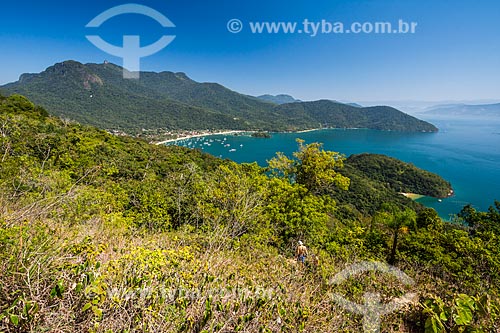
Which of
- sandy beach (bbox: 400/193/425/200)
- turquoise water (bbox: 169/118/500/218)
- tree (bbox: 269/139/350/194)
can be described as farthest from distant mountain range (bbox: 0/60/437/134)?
tree (bbox: 269/139/350/194)

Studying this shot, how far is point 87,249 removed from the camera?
2.43m

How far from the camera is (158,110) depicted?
5492 inches

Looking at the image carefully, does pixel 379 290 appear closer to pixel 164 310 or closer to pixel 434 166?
pixel 164 310

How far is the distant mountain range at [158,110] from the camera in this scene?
11788 centimetres

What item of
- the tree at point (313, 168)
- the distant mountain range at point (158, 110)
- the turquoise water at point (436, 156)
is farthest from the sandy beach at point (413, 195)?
the distant mountain range at point (158, 110)

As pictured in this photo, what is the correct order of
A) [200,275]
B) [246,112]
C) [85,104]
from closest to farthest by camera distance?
[200,275] → [85,104] → [246,112]

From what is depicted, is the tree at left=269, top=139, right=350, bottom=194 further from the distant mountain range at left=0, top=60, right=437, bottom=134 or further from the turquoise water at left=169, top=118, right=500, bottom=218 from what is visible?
the distant mountain range at left=0, top=60, right=437, bottom=134

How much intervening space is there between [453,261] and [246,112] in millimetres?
163761

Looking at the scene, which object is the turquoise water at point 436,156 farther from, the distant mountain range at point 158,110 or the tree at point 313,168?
the tree at point 313,168

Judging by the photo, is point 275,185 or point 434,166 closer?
point 275,185

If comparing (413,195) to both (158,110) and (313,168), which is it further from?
(158,110)

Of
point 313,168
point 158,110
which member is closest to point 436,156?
point 313,168

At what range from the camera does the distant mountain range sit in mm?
117875

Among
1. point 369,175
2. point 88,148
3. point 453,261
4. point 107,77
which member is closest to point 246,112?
point 107,77
